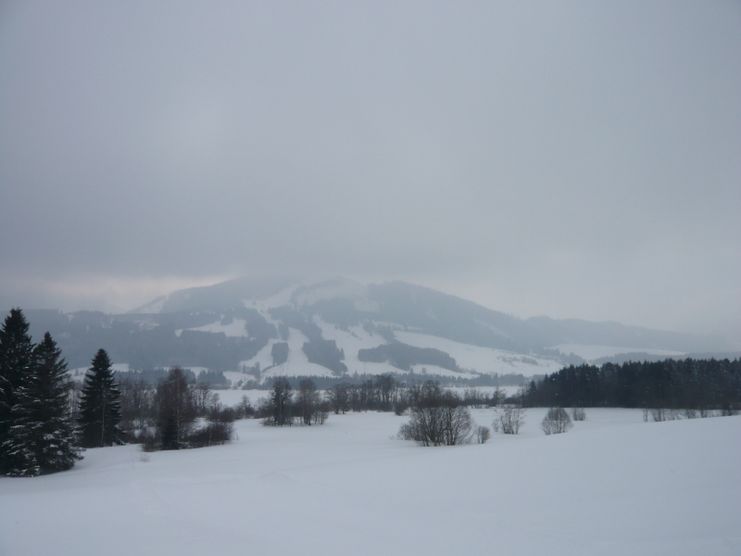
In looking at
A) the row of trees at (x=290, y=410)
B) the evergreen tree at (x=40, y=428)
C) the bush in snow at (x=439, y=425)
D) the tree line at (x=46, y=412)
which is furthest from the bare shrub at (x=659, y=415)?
the evergreen tree at (x=40, y=428)

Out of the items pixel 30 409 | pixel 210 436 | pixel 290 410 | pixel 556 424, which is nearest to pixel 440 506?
pixel 30 409

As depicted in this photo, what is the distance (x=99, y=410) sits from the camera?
48.4m

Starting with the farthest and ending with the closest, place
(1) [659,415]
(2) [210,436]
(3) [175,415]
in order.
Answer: (1) [659,415] → (2) [210,436] → (3) [175,415]

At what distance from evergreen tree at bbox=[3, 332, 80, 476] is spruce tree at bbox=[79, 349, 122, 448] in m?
14.0

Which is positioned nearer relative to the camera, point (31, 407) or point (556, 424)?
point (31, 407)

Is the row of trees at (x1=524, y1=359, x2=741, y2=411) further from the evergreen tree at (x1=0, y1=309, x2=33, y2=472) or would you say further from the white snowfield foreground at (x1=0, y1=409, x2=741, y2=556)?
the evergreen tree at (x1=0, y1=309, x2=33, y2=472)

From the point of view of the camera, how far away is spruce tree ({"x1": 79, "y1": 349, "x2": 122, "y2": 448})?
4766 cm

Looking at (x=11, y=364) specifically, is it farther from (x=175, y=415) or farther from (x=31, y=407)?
(x=175, y=415)

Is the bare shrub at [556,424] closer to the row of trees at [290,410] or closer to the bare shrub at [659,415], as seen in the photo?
the bare shrub at [659,415]

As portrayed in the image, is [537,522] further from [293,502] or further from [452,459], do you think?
[452,459]

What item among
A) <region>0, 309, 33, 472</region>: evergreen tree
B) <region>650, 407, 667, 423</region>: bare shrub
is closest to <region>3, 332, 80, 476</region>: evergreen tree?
<region>0, 309, 33, 472</region>: evergreen tree

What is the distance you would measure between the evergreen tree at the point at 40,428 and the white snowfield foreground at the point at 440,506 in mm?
7104

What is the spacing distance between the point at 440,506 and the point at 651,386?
293ft

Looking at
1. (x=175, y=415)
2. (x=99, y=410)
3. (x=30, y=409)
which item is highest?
(x=30, y=409)
